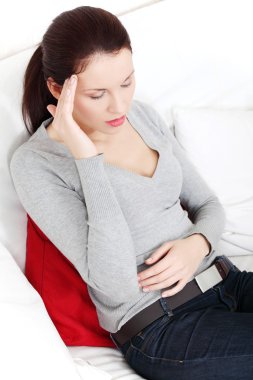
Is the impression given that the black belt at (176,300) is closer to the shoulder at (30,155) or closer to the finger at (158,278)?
the finger at (158,278)

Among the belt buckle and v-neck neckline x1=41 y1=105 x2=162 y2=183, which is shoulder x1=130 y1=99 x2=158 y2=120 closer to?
v-neck neckline x1=41 y1=105 x2=162 y2=183

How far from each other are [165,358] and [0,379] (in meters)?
0.39

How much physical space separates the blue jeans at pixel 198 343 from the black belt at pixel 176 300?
12 millimetres

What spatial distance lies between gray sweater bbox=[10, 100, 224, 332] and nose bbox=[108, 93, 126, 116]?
0.36 ft

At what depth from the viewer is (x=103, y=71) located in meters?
1.23

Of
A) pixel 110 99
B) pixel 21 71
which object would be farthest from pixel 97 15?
pixel 21 71

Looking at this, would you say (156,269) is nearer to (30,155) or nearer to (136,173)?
(136,173)

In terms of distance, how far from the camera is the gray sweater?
124 centimetres

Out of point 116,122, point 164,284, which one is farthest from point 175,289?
point 116,122

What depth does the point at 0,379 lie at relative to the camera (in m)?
1.05

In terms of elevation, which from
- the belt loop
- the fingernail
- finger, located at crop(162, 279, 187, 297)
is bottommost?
the belt loop

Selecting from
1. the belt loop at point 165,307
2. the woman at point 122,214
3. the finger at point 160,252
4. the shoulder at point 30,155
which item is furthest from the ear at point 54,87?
the belt loop at point 165,307

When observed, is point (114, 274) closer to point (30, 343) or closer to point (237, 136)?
point (30, 343)

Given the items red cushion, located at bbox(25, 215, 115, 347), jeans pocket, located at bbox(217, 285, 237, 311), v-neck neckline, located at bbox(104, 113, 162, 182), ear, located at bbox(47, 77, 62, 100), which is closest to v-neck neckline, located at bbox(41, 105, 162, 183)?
v-neck neckline, located at bbox(104, 113, 162, 182)
